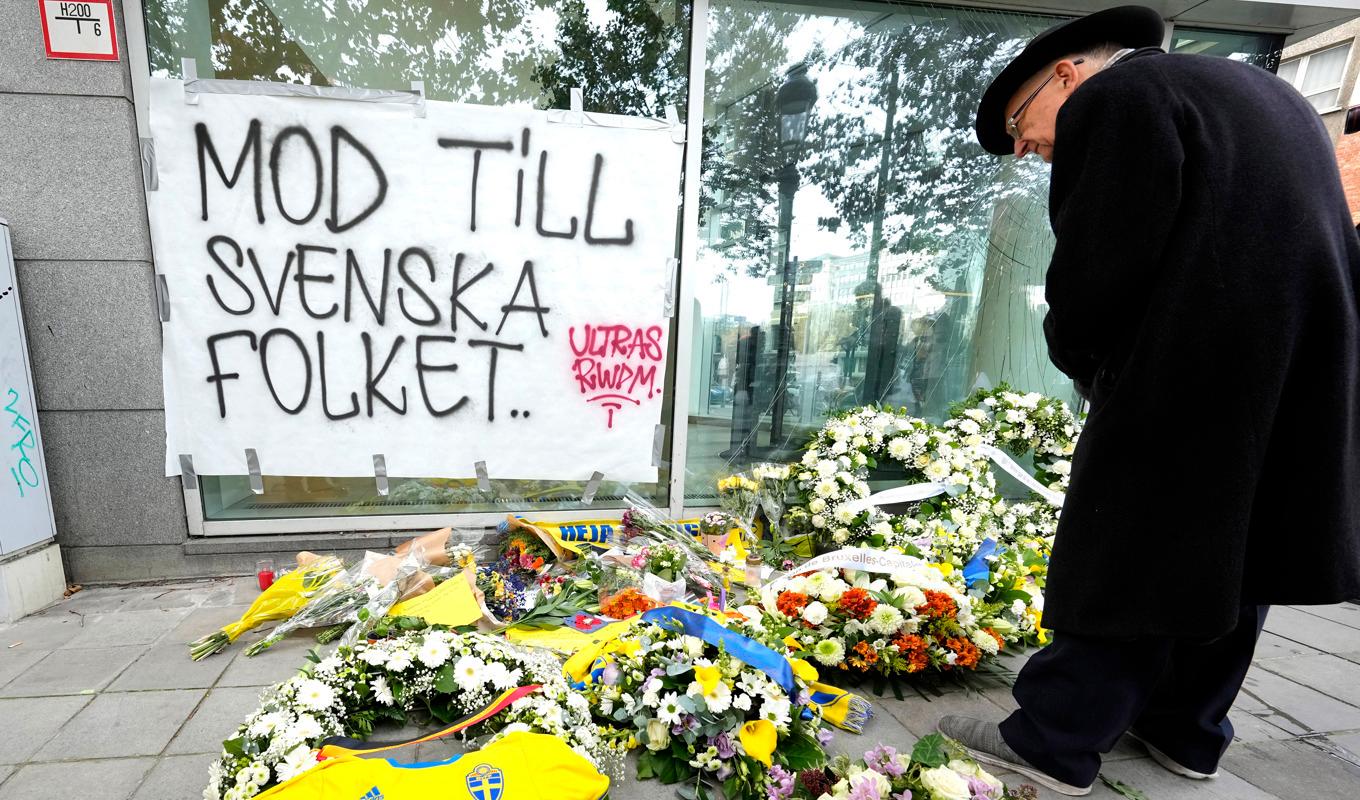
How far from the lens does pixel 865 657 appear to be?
6.73ft

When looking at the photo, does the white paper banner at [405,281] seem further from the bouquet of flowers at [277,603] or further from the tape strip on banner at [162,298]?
the bouquet of flowers at [277,603]

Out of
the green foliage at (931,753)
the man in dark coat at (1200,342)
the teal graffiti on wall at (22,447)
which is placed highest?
the man in dark coat at (1200,342)

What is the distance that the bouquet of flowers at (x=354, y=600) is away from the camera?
7.36 ft

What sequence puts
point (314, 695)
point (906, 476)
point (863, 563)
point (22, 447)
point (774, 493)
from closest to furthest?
1. point (314, 695)
2. point (863, 563)
3. point (22, 447)
4. point (774, 493)
5. point (906, 476)

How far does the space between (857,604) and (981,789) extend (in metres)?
0.86

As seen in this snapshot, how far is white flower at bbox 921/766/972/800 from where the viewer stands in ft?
4.06

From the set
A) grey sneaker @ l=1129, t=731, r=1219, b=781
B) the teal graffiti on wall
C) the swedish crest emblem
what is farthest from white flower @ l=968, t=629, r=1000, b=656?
the teal graffiti on wall

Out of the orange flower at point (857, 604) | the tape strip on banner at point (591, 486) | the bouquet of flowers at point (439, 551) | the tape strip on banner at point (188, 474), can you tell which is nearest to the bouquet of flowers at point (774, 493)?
the tape strip on banner at point (591, 486)

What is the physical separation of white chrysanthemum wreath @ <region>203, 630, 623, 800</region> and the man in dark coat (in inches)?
54.3

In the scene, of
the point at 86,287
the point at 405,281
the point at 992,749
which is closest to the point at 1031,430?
the point at 992,749

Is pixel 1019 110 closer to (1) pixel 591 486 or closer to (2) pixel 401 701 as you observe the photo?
(2) pixel 401 701

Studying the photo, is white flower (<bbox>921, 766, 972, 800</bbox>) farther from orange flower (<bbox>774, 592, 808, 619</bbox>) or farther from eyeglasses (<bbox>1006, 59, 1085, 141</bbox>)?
eyeglasses (<bbox>1006, 59, 1085, 141</bbox>)

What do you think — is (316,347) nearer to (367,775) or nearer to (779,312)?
(367,775)

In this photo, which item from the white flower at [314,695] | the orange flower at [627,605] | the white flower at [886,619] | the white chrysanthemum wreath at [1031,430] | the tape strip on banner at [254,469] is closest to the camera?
the white flower at [314,695]
